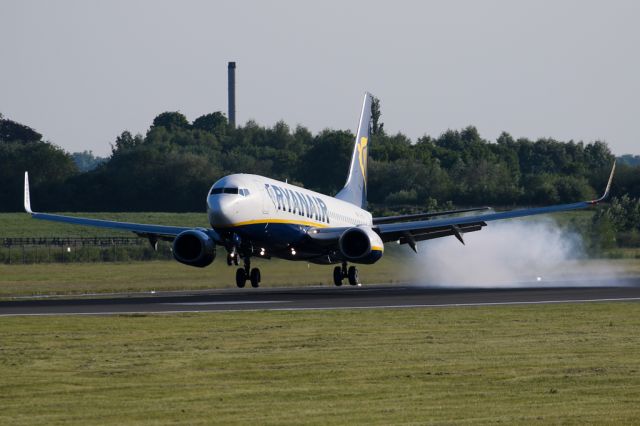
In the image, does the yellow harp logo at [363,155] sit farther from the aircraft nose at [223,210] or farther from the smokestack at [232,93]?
the smokestack at [232,93]

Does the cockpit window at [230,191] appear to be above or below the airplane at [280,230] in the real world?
above

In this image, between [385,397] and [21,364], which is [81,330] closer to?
[21,364]

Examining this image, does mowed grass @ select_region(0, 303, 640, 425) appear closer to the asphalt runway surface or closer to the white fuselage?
the asphalt runway surface

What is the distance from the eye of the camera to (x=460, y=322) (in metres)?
34.0

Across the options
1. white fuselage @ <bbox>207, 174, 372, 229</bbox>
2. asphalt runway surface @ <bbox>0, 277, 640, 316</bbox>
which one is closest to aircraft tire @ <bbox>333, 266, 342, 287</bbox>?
A: asphalt runway surface @ <bbox>0, 277, 640, 316</bbox>

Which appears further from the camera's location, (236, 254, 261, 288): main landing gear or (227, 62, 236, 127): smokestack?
(227, 62, 236, 127): smokestack

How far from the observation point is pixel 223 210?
4612 centimetres

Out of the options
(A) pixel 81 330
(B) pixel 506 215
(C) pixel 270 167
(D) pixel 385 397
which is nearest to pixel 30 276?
(B) pixel 506 215

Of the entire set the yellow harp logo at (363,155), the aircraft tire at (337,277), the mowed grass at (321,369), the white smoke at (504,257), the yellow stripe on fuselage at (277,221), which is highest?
the yellow harp logo at (363,155)

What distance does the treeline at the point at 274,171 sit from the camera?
338 ft

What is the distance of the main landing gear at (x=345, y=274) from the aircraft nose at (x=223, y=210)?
975cm

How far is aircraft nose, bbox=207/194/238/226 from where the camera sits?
46.2 metres

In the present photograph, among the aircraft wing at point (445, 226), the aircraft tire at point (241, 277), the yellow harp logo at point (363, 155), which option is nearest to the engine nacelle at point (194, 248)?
the aircraft tire at point (241, 277)

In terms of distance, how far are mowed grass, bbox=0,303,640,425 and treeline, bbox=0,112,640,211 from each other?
6367cm
